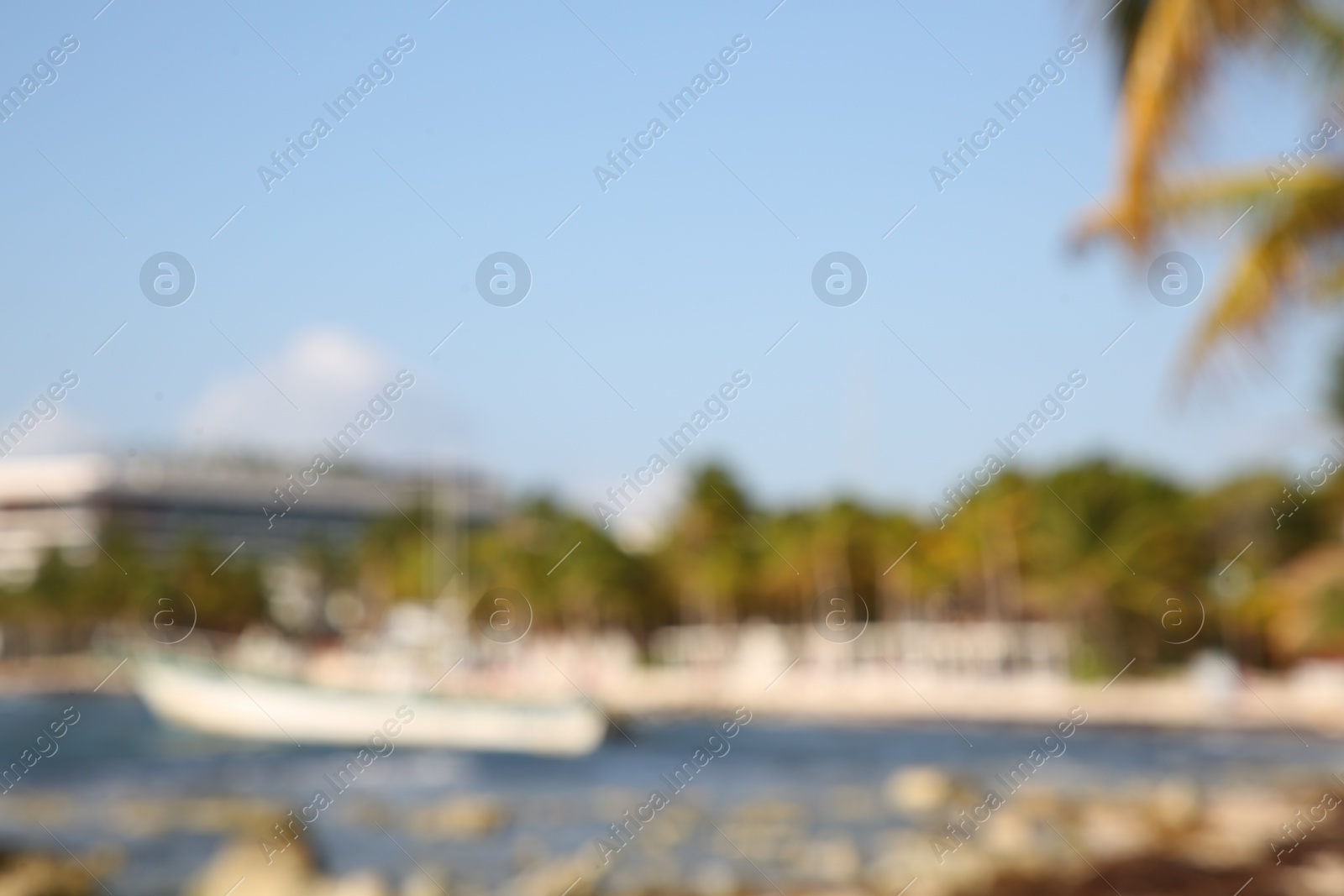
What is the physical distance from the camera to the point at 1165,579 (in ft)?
155

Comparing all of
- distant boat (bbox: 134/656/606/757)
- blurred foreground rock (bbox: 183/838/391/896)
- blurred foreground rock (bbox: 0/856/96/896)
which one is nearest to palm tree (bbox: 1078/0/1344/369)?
blurred foreground rock (bbox: 183/838/391/896)

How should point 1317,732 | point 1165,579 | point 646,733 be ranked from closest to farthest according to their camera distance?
point 1317,732 < point 646,733 < point 1165,579

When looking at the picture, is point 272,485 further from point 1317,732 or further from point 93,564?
point 1317,732

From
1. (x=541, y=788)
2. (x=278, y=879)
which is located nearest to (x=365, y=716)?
(x=541, y=788)

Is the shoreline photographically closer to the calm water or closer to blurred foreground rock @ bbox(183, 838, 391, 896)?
the calm water

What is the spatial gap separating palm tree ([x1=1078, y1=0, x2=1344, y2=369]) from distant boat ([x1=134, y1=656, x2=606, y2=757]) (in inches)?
1176

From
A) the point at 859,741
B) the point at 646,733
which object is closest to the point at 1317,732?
the point at 859,741

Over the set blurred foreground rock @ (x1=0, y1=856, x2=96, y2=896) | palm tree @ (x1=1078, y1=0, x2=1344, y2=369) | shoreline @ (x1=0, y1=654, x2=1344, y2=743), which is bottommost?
shoreline @ (x1=0, y1=654, x2=1344, y2=743)

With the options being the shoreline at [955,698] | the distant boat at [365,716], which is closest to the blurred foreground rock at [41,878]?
the distant boat at [365,716]

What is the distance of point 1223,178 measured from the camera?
513cm

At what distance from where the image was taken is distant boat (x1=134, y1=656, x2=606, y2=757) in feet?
114

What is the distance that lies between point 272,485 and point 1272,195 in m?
124

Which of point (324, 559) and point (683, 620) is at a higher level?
point (324, 559)

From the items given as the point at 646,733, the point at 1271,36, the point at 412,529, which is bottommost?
the point at 646,733
